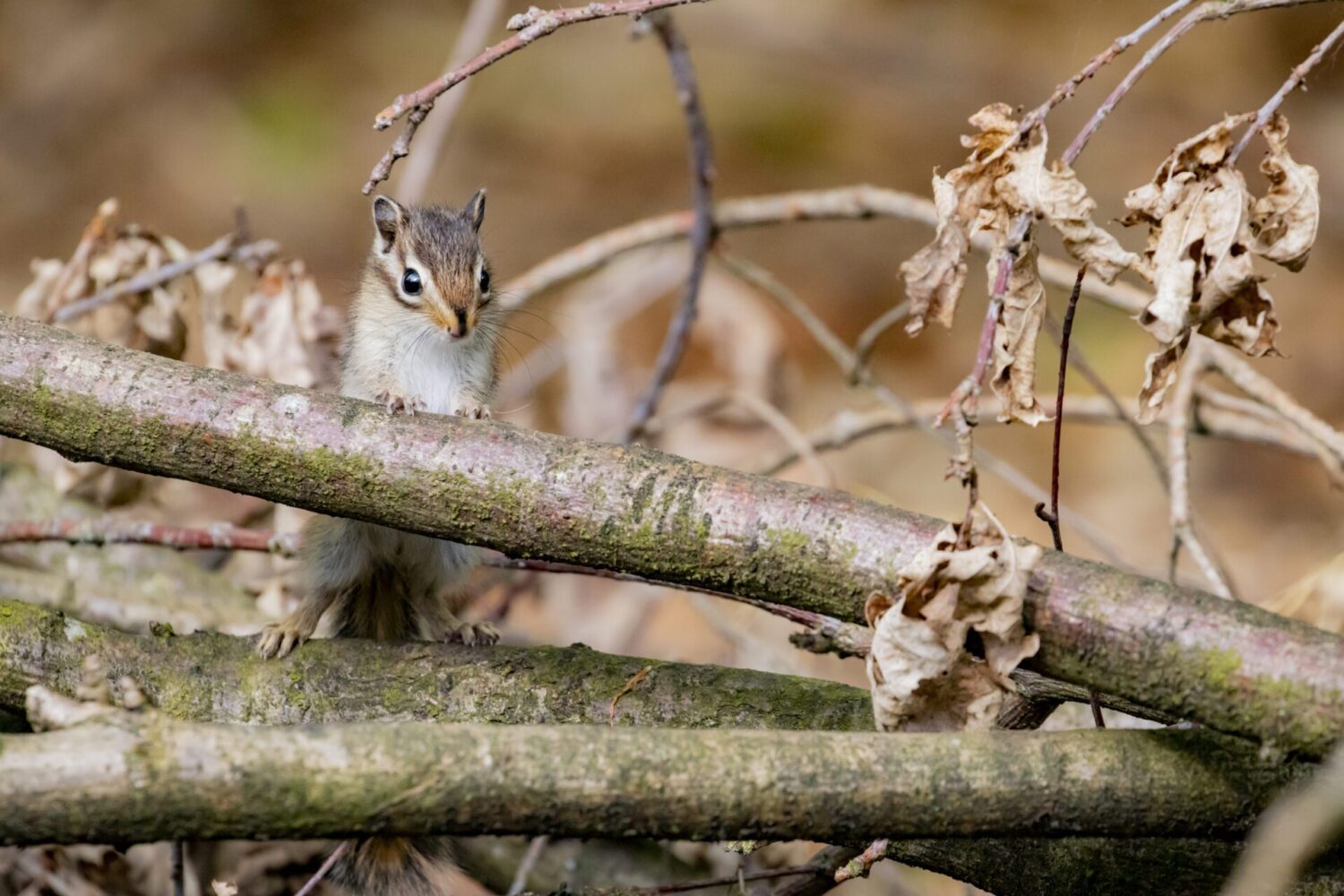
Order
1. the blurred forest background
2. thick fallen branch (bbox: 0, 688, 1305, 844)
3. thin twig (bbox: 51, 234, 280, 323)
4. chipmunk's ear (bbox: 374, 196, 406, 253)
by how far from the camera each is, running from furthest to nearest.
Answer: the blurred forest background
chipmunk's ear (bbox: 374, 196, 406, 253)
thin twig (bbox: 51, 234, 280, 323)
thick fallen branch (bbox: 0, 688, 1305, 844)

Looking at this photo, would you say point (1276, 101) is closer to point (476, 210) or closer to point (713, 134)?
point (476, 210)

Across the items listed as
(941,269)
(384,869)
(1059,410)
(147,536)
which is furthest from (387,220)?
(1059,410)

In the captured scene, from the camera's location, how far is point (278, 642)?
9.48 ft

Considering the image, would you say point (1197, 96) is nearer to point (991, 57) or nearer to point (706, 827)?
point (991, 57)

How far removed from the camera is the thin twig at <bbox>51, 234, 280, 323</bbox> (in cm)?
375

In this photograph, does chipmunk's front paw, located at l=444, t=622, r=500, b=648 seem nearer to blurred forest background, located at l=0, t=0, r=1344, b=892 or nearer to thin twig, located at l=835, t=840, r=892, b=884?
thin twig, located at l=835, t=840, r=892, b=884

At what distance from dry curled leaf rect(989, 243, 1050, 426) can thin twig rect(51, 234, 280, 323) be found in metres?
2.45

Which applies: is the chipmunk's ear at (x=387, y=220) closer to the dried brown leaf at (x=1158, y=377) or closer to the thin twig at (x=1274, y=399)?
the thin twig at (x=1274, y=399)

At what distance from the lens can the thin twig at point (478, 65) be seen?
6.93ft

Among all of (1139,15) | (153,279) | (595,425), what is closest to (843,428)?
(595,425)

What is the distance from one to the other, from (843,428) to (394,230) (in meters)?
1.59

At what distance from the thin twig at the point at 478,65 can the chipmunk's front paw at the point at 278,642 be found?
1.12 meters

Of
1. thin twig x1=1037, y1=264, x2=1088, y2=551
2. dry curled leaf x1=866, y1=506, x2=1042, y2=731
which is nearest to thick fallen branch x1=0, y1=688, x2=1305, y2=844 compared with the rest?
dry curled leaf x1=866, y1=506, x2=1042, y2=731

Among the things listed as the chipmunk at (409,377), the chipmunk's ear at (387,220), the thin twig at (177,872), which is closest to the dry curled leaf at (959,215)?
the chipmunk at (409,377)
